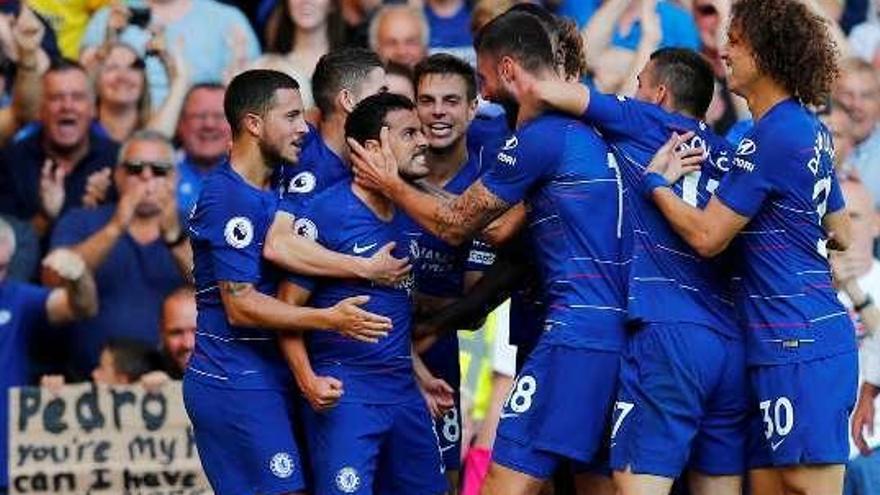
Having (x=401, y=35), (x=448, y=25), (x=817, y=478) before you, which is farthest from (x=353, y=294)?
(x=448, y=25)

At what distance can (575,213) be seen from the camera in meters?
11.4

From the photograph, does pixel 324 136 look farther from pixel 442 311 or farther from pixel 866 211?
pixel 866 211

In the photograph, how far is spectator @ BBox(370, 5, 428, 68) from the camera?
16.5 meters

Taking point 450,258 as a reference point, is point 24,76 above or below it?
above

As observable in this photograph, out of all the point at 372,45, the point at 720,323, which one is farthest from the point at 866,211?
the point at 720,323

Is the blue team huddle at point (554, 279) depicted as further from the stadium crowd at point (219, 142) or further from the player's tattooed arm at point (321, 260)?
the stadium crowd at point (219, 142)

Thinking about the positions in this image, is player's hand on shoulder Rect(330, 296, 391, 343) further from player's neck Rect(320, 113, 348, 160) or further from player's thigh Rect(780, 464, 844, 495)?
player's thigh Rect(780, 464, 844, 495)

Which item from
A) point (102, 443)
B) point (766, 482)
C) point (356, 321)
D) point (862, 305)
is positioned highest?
point (356, 321)

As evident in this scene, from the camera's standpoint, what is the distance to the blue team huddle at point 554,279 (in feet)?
36.4

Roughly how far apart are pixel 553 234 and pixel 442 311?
0.96 meters

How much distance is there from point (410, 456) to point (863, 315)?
3.67m

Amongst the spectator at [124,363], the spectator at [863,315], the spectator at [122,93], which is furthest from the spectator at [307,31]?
the spectator at [863,315]

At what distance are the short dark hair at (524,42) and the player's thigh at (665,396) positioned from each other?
1242mm

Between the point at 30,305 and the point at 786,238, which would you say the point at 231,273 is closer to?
the point at 786,238
